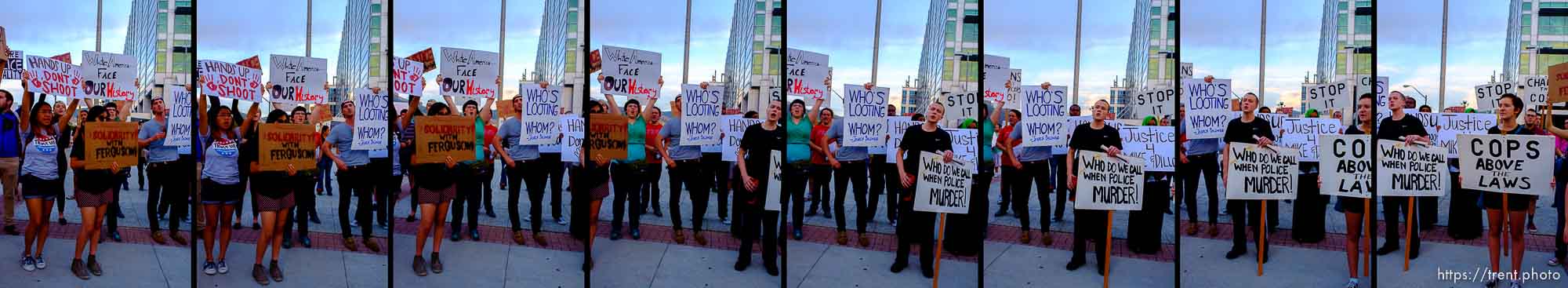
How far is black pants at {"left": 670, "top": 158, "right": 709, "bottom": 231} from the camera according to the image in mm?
7383

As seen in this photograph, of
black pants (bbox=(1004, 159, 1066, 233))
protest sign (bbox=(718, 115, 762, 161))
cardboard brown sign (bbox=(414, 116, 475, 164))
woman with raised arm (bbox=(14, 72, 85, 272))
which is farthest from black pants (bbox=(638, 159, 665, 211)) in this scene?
woman with raised arm (bbox=(14, 72, 85, 272))

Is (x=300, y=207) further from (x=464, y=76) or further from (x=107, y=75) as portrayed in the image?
(x=107, y=75)

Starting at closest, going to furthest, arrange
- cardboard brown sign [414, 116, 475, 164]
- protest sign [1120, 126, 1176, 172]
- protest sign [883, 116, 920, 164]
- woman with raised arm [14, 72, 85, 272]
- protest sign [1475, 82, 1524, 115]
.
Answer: cardboard brown sign [414, 116, 475, 164] < woman with raised arm [14, 72, 85, 272] < protest sign [1120, 126, 1176, 172] < protest sign [883, 116, 920, 164] < protest sign [1475, 82, 1524, 115]

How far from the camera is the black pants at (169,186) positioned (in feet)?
25.6

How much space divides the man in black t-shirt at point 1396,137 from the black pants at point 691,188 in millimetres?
5236

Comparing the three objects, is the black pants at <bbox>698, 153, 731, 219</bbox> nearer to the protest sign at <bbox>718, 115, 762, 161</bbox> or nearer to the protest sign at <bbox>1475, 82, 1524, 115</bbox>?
the protest sign at <bbox>718, 115, 762, 161</bbox>

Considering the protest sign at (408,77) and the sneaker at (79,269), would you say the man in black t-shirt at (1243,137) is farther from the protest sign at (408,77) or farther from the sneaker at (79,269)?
the sneaker at (79,269)

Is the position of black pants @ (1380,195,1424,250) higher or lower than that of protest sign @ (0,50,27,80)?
lower

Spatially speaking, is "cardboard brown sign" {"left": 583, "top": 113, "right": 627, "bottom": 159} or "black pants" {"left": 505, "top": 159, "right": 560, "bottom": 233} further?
"black pants" {"left": 505, "top": 159, "right": 560, "bottom": 233}

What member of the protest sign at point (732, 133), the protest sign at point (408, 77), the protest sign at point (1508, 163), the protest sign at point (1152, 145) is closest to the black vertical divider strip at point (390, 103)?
the protest sign at point (408, 77)

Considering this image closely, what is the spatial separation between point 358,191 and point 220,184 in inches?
65.6

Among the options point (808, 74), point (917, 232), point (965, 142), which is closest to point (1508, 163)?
point (965, 142)

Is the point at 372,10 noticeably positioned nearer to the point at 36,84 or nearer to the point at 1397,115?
the point at 36,84

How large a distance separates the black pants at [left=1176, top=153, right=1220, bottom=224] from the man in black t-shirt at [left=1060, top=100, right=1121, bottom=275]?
1619mm
